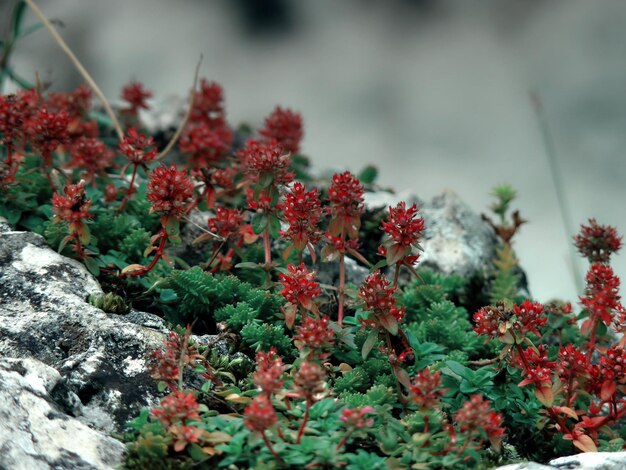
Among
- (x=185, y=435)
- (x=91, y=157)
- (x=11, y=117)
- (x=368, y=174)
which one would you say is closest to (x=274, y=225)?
(x=185, y=435)

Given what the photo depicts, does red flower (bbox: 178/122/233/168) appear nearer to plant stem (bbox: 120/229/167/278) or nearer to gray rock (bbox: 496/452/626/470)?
plant stem (bbox: 120/229/167/278)

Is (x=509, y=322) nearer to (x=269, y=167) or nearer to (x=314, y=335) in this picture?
(x=314, y=335)

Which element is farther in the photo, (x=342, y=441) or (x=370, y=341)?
(x=370, y=341)

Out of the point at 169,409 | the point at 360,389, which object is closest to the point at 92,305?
the point at 169,409

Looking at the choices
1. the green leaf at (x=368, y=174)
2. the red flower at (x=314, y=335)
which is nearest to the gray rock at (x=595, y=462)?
the red flower at (x=314, y=335)

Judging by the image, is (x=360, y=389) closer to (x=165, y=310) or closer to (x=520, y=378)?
(x=520, y=378)
